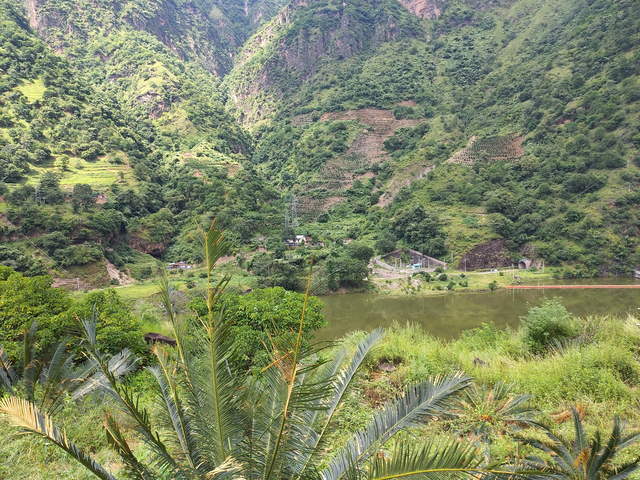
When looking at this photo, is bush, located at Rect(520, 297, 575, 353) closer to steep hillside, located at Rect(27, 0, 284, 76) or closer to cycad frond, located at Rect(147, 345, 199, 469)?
cycad frond, located at Rect(147, 345, 199, 469)

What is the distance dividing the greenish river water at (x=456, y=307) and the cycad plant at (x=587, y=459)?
13.8m

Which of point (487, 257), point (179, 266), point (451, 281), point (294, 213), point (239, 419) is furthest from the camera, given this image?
point (294, 213)

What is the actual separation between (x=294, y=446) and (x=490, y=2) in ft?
409

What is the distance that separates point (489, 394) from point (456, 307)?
2209 cm

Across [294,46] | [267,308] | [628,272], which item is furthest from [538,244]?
[294,46]

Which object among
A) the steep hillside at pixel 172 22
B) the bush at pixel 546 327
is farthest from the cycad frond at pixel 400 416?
the steep hillside at pixel 172 22

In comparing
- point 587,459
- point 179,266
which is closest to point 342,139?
point 179,266

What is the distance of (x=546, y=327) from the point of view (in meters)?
7.80

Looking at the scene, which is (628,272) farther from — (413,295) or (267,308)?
(267,308)

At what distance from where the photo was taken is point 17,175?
116 ft

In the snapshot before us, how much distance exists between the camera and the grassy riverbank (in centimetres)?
366

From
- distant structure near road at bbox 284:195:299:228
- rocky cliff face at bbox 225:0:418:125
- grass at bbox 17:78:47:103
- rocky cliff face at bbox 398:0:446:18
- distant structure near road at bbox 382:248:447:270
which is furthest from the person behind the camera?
rocky cliff face at bbox 398:0:446:18

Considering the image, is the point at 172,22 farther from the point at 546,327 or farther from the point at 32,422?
the point at 32,422

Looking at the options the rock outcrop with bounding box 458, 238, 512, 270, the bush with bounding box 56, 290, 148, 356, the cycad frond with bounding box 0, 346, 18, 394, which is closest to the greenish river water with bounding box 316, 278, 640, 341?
the rock outcrop with bounding box 458, 238, 512, 270
